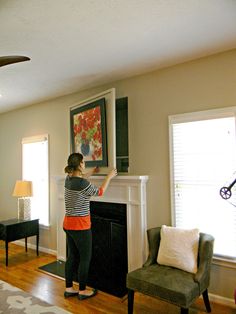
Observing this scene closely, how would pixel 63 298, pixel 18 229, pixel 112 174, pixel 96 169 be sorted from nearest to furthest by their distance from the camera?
1. pixel 63 298
2. pixel 112 174
3. pixel 96 169
4. pixel 18 229

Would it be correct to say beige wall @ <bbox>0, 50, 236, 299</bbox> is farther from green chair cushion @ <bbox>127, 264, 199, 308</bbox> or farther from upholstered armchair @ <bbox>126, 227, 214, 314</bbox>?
green chair cushion @ <bbox>127, 264, 199, 308</bbox>

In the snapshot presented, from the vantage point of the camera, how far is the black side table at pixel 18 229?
396 centimetres

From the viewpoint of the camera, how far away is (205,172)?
2.74m

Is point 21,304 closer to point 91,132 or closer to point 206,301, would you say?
point 206,301

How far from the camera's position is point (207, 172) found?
107 inches

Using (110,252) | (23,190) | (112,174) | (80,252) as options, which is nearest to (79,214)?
(80,252)

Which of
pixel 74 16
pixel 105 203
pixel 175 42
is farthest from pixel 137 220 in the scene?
pixel 74 16

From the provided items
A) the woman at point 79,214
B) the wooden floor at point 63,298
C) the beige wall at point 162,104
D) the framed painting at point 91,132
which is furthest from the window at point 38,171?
the woman at point 79,214

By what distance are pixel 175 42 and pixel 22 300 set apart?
3049mm

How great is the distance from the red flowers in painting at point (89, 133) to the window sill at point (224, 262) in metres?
1.72

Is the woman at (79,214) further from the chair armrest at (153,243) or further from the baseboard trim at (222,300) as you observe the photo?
the baseboard trim at (222,300)

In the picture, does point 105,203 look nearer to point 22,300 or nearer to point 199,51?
point 22,300

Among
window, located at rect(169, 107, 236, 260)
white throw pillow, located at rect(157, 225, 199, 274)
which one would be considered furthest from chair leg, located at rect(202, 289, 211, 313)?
window, located at rect(169, 107, 236, 260)

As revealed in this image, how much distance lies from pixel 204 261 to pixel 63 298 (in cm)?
160
